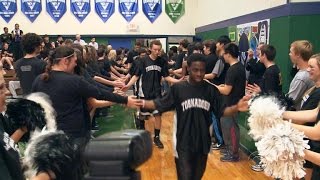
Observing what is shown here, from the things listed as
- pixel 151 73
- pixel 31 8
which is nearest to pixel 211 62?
pixel 151 73

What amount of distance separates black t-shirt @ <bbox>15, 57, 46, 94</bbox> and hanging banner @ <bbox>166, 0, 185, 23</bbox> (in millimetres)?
11051

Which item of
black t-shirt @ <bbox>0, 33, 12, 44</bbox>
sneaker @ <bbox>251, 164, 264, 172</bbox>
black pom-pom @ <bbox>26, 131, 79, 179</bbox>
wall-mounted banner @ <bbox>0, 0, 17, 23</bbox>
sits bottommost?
sneaker @ <bbox>251, 164, 264, 172</bbox>

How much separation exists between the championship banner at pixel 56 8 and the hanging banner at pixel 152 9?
3.21 m

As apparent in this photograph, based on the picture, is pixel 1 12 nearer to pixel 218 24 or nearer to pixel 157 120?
pixel 218 24

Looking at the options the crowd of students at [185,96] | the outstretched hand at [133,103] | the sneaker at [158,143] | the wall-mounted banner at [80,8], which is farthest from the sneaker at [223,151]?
the wall-mounted banner at [80,8]

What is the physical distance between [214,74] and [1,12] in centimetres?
1145

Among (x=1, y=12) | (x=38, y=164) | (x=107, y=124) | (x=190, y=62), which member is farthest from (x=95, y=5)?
(x=38, y=164)

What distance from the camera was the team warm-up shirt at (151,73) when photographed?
241 inches

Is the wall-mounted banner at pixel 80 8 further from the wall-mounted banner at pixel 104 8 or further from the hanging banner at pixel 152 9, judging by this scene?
the hanging banner at pixel 152 9

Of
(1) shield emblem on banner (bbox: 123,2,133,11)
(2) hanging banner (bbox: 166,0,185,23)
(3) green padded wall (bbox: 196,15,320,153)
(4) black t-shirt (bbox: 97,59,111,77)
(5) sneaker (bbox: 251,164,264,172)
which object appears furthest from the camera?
(2) hanging banner (bbox: 166,0,185,23)

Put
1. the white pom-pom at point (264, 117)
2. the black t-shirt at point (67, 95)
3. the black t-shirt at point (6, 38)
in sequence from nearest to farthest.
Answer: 1. the white pom-pom at point (264, 117)
2. the black t-shirt at point (67, 95)
3. the black t-shirt at point (6, 38)

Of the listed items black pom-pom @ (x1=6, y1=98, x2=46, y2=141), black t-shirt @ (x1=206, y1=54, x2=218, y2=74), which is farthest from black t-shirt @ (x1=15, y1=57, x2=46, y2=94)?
black t-shirt @ (x1=206, y1=54, x2=218, y2=74)

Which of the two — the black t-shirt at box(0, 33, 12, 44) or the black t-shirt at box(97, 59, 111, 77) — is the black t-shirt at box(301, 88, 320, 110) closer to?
the black t-shirt at box(97, 59, 111, 77)

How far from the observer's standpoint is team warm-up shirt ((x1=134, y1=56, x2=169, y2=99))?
6113 mm
